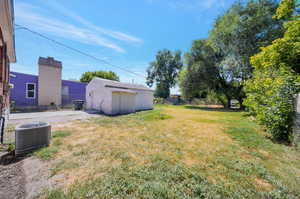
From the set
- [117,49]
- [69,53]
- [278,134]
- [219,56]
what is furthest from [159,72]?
[278,134]

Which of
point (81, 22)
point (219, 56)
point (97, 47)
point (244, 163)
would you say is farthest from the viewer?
point (219, 56)

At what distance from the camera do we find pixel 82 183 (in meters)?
1.98

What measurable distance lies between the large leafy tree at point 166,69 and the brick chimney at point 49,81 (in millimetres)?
25363

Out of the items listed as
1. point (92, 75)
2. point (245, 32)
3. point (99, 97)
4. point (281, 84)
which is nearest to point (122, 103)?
point (99, 97)

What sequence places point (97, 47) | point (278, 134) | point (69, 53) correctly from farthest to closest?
1. point (97, 47)
2. point (69, 53)
3. point (278, 134)

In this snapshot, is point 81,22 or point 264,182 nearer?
point 264,182

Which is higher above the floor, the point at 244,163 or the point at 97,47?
the point at 97,47

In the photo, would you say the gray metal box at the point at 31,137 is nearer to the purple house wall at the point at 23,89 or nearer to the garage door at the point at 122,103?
the garage door at the point at 122,103

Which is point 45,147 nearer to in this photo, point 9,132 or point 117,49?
point 9,132

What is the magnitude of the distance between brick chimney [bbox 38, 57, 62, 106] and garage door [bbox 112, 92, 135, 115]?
25.5 feet

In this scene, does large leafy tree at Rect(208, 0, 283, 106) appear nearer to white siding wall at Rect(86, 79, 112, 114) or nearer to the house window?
white siding wall at Rect(86, 79, 112, 114)

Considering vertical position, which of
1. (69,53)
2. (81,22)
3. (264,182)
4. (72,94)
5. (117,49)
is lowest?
(264,182)

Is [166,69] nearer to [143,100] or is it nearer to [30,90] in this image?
[143,100]

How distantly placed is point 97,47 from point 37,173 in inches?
503
